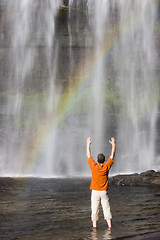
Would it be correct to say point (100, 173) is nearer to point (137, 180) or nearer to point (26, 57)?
point (137, 180)

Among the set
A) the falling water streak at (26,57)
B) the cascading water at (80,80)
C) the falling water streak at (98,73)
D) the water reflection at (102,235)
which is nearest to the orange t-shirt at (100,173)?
the water reflection at (102,235)

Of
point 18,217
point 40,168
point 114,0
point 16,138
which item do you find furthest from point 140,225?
point 114,0

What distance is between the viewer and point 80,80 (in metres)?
34.3

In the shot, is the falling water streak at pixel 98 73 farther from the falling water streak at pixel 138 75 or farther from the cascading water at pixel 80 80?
the falling water streak at pixel 138 75

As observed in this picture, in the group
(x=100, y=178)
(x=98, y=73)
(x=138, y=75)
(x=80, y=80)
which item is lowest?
(x=100, y=178)

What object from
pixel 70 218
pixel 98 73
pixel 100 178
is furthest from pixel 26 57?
pixel 100 178

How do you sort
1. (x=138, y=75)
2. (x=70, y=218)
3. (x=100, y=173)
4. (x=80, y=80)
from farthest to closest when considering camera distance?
(x=80, y=80) < (x=138, y=75) < (x=70, y=218) < (x=100, y=173)

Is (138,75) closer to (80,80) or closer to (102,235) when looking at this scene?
(80,80)

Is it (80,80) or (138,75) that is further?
(80,80)

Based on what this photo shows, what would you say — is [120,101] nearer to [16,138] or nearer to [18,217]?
[16,138]

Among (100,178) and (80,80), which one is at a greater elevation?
(80,80)

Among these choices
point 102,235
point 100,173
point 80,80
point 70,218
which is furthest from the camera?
point 80,80

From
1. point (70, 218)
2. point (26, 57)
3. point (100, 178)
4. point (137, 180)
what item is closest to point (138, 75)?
point (26, 57)

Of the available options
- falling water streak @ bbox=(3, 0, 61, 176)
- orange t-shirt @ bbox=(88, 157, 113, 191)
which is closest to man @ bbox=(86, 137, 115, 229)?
orange t-shirt @ bbox=(88, 157, 113, 191)
